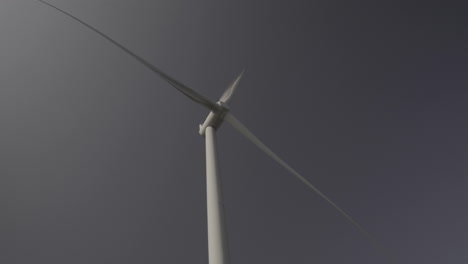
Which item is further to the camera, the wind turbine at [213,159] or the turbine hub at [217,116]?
the turbine hub at [217,116]

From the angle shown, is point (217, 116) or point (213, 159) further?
point (217, 116)

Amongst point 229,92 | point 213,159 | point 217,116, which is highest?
point 229,92

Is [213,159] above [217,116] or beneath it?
beneath

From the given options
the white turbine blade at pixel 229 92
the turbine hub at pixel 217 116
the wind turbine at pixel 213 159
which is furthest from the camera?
the white turbine blade at pixel 229 92

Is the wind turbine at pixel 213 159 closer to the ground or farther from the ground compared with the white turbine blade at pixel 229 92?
closer to the ground

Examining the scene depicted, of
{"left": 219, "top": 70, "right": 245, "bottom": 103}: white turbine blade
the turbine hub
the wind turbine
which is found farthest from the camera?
{"left": 219, "top": 70, "right": 245, "bottom": 103}: white turbine blade

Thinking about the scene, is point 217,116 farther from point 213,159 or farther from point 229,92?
point 213,159

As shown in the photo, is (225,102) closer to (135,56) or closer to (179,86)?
(179,86)

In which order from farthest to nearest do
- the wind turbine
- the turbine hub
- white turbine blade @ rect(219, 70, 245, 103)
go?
1. white turbine blade @ rect(219, 70, 245, 103)
2. the turbine hub
3. the wind turbine

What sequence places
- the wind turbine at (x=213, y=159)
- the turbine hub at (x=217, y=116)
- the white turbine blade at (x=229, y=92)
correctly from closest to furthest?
the wind turbine at (x=213, y=159)
the turbine hub at (x=217, y=116)
the white turbine blade at (x=229, y=92)

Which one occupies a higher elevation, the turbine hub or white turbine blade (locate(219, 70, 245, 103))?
white turbine blade (locate(219, 70, 245, 103))

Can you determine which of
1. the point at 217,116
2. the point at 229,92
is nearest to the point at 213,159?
the point at 217,116

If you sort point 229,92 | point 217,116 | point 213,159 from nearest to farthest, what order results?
point 213,159 → point 217,116 → point 229,92

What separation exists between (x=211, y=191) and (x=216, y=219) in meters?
1.21
